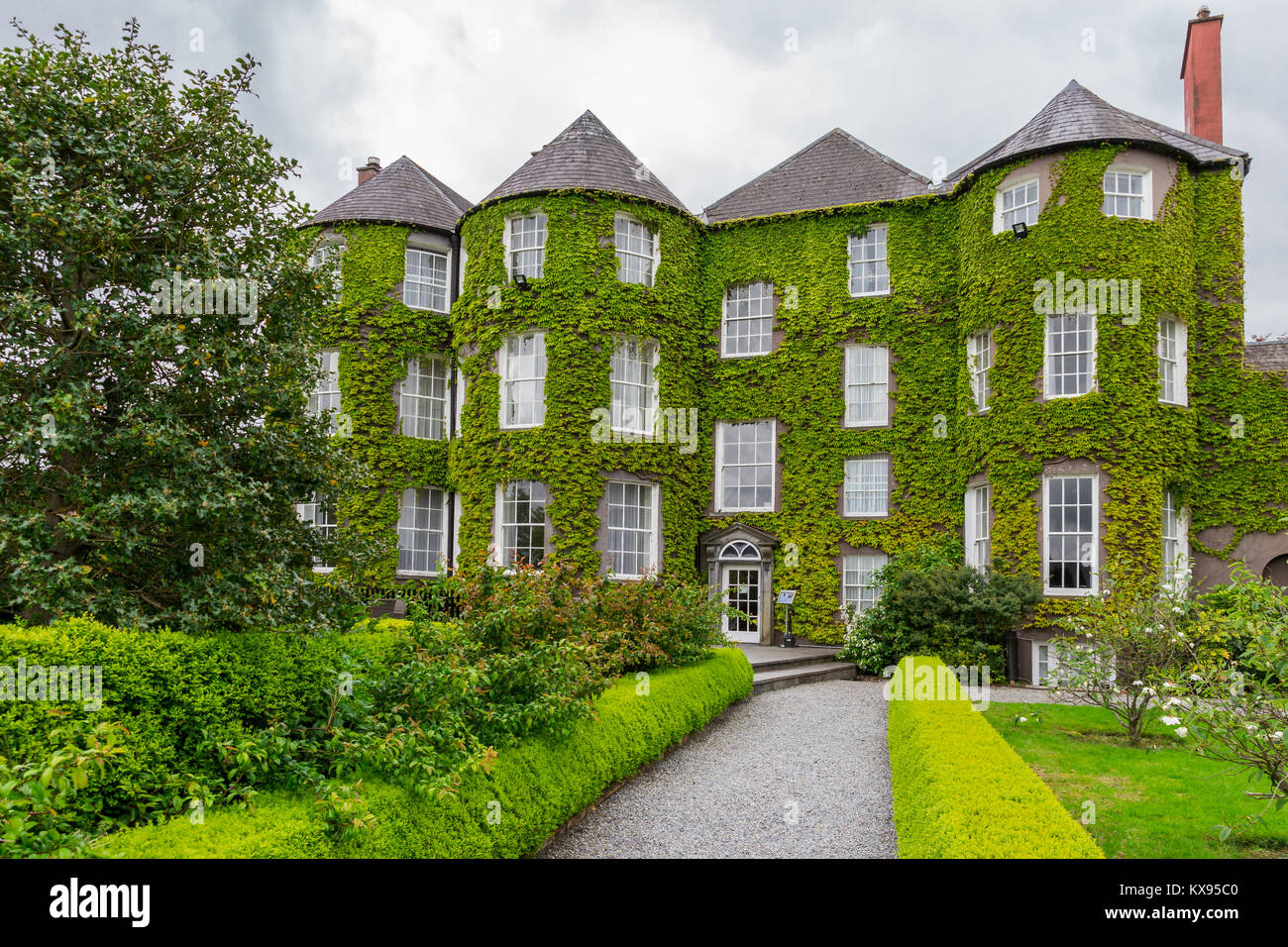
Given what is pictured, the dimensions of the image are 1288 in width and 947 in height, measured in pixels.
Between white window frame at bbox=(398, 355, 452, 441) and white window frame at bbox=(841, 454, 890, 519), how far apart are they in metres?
9.55

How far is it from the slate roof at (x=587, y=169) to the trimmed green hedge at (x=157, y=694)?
14.7 m

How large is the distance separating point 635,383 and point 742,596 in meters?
5.49

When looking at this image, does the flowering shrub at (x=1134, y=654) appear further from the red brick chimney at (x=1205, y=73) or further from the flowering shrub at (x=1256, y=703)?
the red brick chimney at (x=1205, y=73)

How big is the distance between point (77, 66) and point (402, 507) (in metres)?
14.1

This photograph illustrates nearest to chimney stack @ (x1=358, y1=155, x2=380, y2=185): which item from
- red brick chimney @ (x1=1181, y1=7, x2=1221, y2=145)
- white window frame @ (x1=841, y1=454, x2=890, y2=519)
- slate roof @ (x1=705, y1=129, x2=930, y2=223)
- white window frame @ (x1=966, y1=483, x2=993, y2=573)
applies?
slate roof @ (x1=705, y1=129, x2=930, y2=223)

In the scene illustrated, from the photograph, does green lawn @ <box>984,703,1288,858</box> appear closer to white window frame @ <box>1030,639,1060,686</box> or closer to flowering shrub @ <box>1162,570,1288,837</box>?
flowering shrub @ <box>1162,570,1288,837</box>

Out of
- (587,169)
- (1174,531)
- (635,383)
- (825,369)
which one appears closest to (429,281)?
(587,169)

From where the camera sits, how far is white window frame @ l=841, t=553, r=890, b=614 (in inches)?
714

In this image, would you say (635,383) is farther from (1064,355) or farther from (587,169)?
(1064,355)

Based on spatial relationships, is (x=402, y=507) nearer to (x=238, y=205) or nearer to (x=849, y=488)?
(x=849, y=488)

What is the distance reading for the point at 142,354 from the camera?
5547mm

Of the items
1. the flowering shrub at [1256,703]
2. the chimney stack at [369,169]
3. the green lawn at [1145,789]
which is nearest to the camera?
the flowering shrub at [1256,703]

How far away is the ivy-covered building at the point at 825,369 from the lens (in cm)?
1571

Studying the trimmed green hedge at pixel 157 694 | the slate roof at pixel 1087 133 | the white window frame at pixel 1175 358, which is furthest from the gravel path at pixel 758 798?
the slate roof at pixel 1087 133
